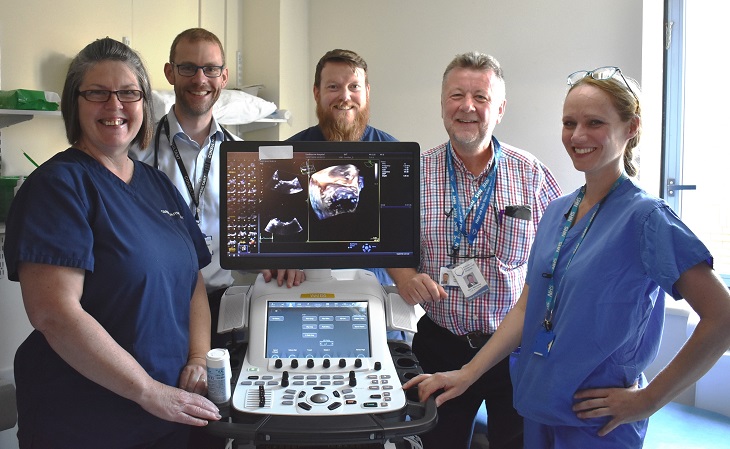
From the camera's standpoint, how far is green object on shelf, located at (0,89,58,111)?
8.39 feet

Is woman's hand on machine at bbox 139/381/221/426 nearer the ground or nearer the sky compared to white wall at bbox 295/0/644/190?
nearer the ground

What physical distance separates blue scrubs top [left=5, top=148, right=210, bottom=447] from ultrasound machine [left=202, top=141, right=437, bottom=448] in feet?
0.68

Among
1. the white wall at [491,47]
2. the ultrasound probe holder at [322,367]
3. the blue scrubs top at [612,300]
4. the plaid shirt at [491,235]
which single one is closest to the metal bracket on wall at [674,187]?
the white wall at [491,47]

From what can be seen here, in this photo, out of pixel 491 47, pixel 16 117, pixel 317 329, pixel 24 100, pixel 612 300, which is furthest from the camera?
pixel 491 47

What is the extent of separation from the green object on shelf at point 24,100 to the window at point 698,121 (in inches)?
117

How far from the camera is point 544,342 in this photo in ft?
4.84

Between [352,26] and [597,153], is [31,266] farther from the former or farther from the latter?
[352,26]

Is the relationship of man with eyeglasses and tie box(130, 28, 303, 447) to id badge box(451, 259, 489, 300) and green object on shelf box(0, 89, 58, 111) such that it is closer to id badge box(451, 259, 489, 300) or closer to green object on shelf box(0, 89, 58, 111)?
green object on shelf box(0, 89, 58, 111)

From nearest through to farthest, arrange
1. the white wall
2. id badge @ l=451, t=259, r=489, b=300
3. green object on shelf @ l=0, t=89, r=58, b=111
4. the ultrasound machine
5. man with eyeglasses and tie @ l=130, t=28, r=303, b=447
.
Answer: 1. the ultrasound machine
2. id badge @ l=451, t=259, r=489, b=300
3. man with eyeglasses and tie @ l=130, t=28, r=303, b=447
4. green object on shelf @ l=0, t=89, r=58, b=111
5. the white wall

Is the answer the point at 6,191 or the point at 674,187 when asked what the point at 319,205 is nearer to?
the point at 6,191

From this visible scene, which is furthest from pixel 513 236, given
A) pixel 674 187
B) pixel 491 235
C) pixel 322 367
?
pixel 674 187

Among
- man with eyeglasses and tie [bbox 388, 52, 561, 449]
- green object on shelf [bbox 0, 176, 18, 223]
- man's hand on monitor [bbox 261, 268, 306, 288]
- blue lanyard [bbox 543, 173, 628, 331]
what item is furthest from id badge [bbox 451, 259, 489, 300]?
green object on shelf [bbox 0, 176, 18, 223]

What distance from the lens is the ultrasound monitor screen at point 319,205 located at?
5.34ft

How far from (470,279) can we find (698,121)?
2.01m
